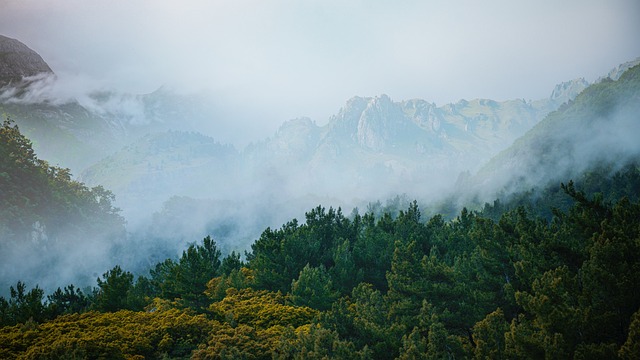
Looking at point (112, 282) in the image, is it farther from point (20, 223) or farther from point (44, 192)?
point (44, 192)

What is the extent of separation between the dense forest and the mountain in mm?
76237

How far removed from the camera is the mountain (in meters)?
106

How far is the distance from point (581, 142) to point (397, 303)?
115 metres

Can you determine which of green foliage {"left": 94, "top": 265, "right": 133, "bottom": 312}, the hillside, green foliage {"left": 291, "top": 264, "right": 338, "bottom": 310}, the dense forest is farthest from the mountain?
the hillside

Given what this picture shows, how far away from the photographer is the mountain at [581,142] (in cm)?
10594

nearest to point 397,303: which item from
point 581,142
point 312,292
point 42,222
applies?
point 312,292

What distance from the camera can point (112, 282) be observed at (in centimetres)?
3525

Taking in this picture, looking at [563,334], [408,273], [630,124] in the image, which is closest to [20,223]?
[408,273]

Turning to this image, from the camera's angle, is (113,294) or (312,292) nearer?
(113,294)

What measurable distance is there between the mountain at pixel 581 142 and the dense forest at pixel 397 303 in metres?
76.2

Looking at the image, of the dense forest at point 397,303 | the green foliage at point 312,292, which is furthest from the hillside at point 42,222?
the green foliage at point 312,292

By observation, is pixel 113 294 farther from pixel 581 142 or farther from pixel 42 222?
pixel 581 142

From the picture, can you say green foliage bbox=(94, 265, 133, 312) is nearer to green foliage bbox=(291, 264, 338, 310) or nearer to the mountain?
green foliage bbox=(291, 264, 338, 310)

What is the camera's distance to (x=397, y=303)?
27.1 meters
